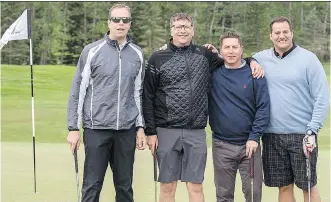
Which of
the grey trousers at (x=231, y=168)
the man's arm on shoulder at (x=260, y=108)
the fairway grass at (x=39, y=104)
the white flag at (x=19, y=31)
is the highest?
the white flag at (x=19, y=31)

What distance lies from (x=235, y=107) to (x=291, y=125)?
1.44 feet

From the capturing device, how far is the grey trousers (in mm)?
4438

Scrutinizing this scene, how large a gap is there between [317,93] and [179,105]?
100cm

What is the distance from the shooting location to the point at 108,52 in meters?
4.31

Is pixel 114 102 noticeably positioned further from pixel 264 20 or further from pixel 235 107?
pixel 264 20

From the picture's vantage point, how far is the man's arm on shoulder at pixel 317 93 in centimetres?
437

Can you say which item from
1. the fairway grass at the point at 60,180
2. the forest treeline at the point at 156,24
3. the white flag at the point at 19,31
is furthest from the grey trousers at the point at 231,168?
the forest treeline at the point at 156,24

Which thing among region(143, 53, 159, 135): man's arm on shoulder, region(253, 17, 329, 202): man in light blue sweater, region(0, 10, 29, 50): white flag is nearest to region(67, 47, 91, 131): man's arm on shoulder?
region(143, 53, 159, 135): man's arm on shoulder

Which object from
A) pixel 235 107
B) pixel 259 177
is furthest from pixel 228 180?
pixel 235 107

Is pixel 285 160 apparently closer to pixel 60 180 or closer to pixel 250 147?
pixel 250 147

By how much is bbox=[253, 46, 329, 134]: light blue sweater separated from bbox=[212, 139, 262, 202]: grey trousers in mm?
294

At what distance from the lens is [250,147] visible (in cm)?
436

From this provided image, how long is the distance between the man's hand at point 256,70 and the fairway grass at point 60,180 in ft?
5.65

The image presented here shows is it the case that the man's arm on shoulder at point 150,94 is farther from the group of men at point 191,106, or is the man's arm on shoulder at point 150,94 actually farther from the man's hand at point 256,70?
the man's hand at point 256,70
